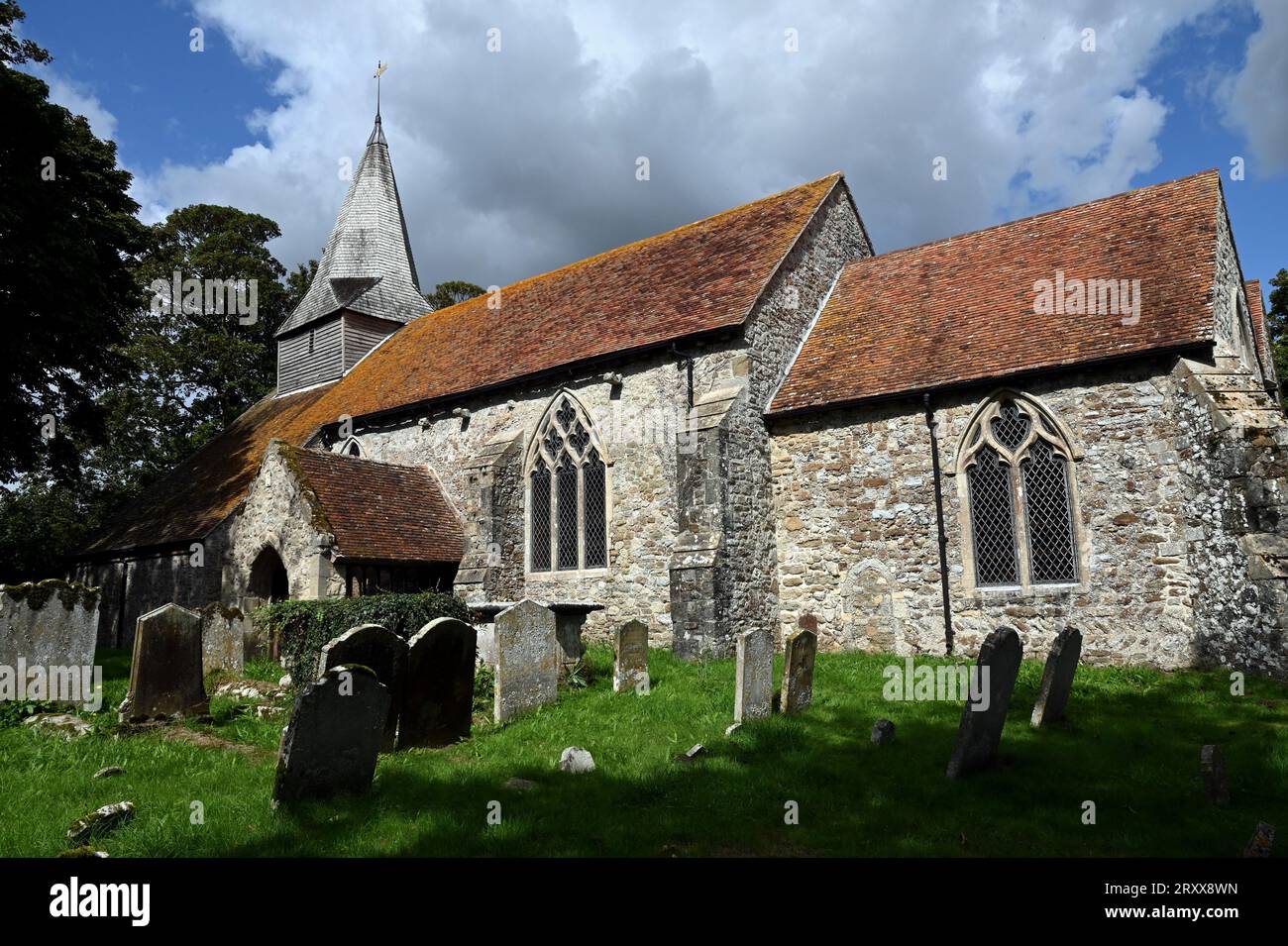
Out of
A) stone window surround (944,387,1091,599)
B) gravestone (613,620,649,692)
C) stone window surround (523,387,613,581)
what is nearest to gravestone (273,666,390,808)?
gravestone (613,620,649,692)

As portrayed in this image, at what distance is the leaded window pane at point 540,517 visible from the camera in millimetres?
16625

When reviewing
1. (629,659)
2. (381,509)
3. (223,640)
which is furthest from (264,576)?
(629,659)

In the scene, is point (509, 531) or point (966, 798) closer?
point (966, 798)

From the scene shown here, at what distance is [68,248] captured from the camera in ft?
46.9

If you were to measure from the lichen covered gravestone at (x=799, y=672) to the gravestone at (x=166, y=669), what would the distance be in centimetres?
614

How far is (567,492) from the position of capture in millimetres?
16469

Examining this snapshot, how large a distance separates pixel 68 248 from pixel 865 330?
46.0 ft

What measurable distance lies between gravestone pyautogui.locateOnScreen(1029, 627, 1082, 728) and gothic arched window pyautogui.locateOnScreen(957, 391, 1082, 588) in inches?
153

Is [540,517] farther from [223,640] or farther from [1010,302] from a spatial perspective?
[1010,302]

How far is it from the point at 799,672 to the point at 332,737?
4981 millimetres

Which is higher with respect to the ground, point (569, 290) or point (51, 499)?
point (569, 290)

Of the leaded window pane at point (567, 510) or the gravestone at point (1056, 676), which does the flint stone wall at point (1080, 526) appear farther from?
the leaded window pane at point (567, 510)
